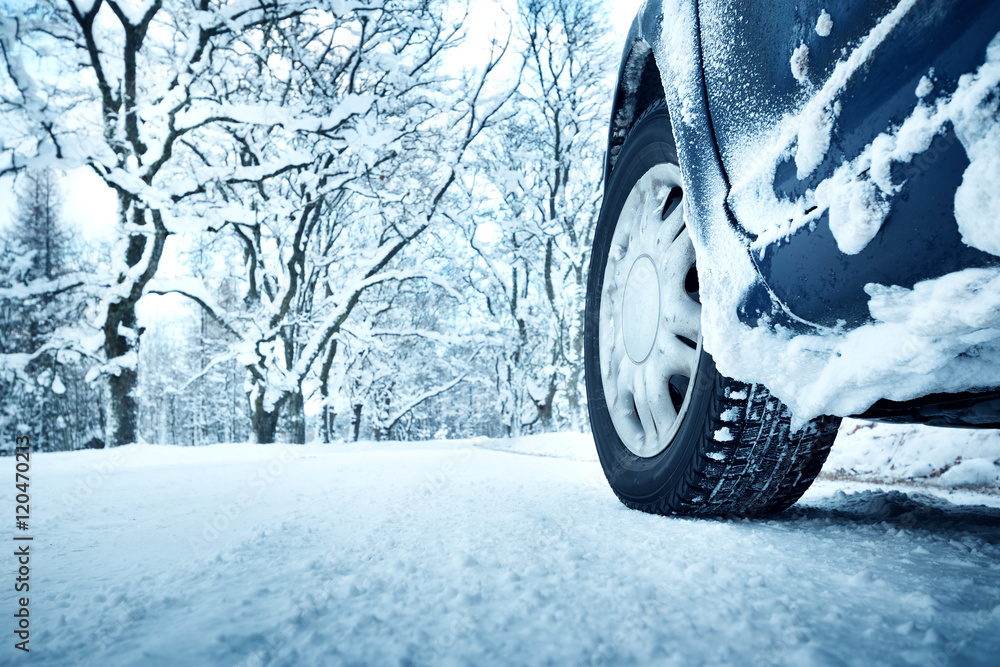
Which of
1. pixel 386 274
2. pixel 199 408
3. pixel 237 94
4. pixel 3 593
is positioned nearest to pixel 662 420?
pixel 3 593

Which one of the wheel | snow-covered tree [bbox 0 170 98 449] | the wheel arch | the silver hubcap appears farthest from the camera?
snow-covered tree [bbox 0 170 98 449]

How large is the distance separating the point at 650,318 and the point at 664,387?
22 cm

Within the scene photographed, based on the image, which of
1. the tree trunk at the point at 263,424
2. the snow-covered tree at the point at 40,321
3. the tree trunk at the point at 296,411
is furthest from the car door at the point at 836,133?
the tree trunk at the point at 263,424

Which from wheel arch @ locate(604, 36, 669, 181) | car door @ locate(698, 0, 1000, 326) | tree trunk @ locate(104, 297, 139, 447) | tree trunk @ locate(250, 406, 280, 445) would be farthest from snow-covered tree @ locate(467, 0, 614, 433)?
car door @ locate(698, 0, 1000, 326)

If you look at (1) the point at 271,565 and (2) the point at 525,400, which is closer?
(1) the point at 271,565

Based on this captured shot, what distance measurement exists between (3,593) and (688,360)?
1.58 m

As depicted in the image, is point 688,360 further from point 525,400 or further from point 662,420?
point 525,400

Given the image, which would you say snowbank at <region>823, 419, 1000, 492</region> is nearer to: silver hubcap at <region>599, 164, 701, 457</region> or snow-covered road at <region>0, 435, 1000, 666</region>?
snow-covered road at <region>0, 435, 1000, 666</region>

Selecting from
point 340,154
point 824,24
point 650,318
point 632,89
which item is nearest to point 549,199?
point 340,154

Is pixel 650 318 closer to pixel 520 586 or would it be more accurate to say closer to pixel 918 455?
pixel 520 586

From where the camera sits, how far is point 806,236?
88cm

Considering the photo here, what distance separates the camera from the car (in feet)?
2.17

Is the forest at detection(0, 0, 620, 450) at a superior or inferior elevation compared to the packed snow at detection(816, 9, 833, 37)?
superior

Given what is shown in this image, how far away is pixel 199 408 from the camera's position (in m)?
31.7
